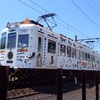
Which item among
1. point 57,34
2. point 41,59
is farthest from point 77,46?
point 41,59

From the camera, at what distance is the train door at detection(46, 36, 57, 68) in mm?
14297

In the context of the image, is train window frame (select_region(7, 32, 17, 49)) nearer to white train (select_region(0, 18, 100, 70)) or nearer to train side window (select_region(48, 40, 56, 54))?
white train (select_region(0, 18, 100, 70))

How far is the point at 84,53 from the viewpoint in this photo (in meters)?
22.1

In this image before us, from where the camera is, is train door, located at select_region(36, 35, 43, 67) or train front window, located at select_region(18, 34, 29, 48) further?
train front window, located at select_region(18, 34, 29, 48)

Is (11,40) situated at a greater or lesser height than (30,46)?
greater

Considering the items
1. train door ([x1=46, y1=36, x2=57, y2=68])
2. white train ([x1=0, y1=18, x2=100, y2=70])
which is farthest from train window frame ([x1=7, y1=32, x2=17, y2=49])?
train door ([x1=46, y1=36, x2=57, y2=68])

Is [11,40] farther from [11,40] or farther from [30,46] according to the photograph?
[30,46]

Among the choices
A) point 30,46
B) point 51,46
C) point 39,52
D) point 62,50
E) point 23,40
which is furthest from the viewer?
point 62,50

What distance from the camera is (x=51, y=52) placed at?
1461 cm

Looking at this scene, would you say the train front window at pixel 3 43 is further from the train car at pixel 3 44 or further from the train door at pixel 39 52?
the train door at pixel 39 52

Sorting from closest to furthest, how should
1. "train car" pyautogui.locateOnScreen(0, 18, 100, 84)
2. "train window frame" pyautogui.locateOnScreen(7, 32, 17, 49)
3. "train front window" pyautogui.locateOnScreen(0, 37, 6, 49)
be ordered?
"train car" pyautogui.locateOnScreen(0, 18, 100, 84) < "train window frame" pyautogui.locateOnScreen(7, 32, 17, 49) < "train front window" pyautogui.locateOnScreen(0, 37, 6, 49)

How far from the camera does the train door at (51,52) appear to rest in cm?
1430

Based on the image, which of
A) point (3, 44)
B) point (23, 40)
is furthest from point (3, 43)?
point (23, 40)

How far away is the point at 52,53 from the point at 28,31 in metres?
2.27
